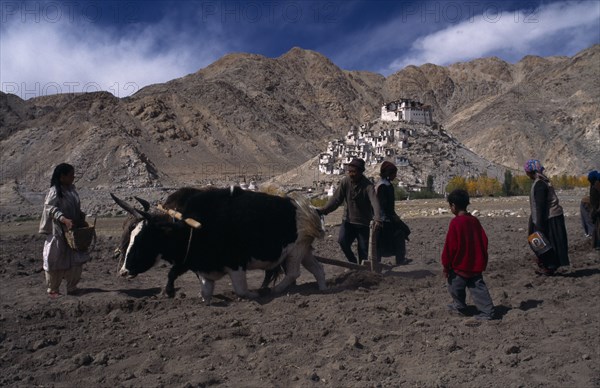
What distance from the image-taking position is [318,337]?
4.93 metres

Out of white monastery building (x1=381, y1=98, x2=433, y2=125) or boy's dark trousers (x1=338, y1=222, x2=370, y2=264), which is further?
white monastery building (x1=381, y1=98, x2=433, y2=125)

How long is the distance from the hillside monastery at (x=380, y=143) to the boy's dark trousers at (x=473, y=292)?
193 ft

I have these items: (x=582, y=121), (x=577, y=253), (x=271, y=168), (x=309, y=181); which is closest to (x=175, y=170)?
(x=271, y=168)

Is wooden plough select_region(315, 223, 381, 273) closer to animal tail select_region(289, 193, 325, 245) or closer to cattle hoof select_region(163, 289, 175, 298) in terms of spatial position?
animal tail select_region(289, 193, 325, 245)

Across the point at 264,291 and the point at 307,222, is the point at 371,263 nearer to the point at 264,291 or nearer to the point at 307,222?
the point at 307,222

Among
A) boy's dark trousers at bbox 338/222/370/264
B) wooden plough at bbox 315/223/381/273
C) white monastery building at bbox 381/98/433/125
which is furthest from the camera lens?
white monastery building at bbox 381/98/433/125

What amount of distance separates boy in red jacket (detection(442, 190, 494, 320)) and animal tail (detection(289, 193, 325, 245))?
178cm

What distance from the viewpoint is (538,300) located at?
6.09 m

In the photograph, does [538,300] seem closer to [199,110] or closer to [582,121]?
[582,121]

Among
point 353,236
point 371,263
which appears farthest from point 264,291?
point 353,236

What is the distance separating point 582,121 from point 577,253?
79808 millimetres

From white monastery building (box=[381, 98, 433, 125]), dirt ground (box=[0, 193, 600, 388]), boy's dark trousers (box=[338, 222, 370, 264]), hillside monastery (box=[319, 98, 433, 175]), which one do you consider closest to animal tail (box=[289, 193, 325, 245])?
dirt ground (box=[0, 193, 600, 388])

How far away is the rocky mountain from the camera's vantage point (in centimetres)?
7569

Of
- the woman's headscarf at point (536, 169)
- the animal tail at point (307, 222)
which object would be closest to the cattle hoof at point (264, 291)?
the animal tail at point (307, 222)
